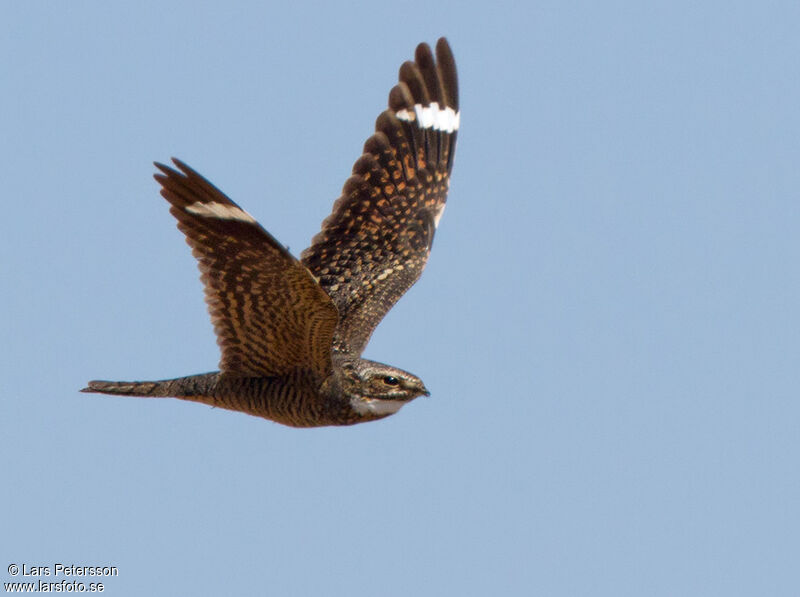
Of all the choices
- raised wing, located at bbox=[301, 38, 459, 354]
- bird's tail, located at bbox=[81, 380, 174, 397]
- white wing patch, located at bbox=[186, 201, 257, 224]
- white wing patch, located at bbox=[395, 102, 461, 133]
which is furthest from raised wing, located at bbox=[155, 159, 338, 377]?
white wing patch, located at bbox=[395, 102, 461, 133]

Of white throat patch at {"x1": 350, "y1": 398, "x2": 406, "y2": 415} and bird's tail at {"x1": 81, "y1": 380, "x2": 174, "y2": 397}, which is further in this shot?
bird's tail at {"x1": 81, "y1": 380, "x2": 174, "y2": 397}

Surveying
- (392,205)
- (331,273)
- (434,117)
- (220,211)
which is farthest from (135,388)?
(434,117)

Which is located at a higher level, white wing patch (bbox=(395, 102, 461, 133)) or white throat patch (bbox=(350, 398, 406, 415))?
white wing patch (bbox=(395, 102, 461, 133))

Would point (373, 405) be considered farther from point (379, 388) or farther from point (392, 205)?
point (392, 205)

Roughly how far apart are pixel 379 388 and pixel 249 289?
1.20 metres

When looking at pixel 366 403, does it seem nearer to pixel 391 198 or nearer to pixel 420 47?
pixel 391 198

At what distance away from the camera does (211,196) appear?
7996 millimetres

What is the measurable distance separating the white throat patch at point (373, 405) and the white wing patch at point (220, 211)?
5.64 feet

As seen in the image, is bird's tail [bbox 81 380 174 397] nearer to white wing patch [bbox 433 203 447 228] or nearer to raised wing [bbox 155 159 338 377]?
raised wing [bbox 155 159 338 377]

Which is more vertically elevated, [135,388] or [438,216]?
[438,216]

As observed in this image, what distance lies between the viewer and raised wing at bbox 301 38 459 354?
1033 centimetres

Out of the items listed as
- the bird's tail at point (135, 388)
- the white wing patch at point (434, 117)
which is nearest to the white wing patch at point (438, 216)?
the white wing patch at point (434, 117)

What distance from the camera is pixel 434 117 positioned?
37.2 feet

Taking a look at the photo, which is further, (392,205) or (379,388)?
(392,205)
